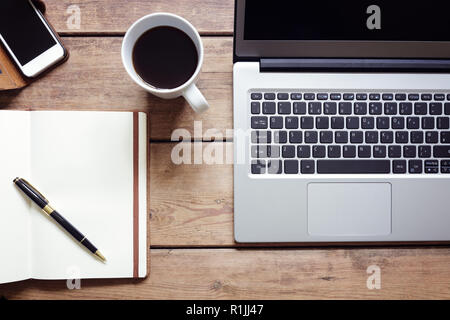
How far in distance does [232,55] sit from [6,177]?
40 cm

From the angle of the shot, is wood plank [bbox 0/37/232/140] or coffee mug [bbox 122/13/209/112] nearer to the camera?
coffee mug [bbox 122/13/209/112]

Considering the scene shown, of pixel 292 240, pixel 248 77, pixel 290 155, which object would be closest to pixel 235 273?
pixel 292 240

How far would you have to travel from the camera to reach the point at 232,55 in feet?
1.91

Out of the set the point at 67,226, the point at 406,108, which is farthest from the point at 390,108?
the point at 67,226

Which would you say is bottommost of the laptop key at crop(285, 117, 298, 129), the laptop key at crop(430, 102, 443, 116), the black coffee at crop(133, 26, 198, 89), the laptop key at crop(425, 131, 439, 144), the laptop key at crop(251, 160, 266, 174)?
the laptop key at crop(251, 160, 266, 174)

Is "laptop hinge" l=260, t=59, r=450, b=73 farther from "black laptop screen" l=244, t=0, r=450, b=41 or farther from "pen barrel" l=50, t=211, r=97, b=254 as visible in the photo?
"pen barrel" l=50, t=211, r=97, b=254

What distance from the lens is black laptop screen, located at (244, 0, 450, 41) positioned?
18.9 inches

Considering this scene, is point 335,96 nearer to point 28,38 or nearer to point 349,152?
point 349,152

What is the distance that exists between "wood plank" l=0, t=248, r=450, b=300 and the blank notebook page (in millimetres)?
80

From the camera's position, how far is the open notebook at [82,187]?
552 millimetres

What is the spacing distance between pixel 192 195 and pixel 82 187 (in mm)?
174

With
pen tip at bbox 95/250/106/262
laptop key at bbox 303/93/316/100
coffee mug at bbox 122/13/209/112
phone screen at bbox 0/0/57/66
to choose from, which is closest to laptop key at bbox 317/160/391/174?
laptop key at bbox 303/93/316/100

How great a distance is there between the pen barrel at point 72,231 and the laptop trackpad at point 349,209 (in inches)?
13.6
